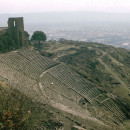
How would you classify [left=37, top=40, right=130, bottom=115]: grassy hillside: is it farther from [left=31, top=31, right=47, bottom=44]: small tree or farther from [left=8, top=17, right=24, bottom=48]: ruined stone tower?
[left=8, top=17, right=24, bottom=48]: ruined stone tower

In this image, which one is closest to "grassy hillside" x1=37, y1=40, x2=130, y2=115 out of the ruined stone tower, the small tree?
the small tree

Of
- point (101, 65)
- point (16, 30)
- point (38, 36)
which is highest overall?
point (16, 30)

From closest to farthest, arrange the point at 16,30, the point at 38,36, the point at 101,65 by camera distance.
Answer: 1. the point at 16,30
2. the point at 101,65
3. the point at 38,36

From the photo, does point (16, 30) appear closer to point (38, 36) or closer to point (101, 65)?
point (38, 36)

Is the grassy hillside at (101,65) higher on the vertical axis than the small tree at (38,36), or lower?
lower

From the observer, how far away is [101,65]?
1638 inches

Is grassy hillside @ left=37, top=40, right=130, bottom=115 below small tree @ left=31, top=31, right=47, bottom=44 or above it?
below

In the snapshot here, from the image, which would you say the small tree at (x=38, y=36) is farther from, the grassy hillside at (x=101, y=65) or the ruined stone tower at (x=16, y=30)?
the ruined stone tower at (x=16, y=30)

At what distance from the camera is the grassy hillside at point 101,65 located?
33.4 meters

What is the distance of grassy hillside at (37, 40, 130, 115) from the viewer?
33.4 m

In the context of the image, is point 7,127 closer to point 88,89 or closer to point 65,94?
point 65,94

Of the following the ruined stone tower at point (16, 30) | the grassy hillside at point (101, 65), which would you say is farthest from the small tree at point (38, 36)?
the ruined stone tower at point (16, 30)

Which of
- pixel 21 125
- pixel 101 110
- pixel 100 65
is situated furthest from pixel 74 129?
pixel 100 65

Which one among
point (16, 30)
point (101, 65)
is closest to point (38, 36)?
point (16, 30)
